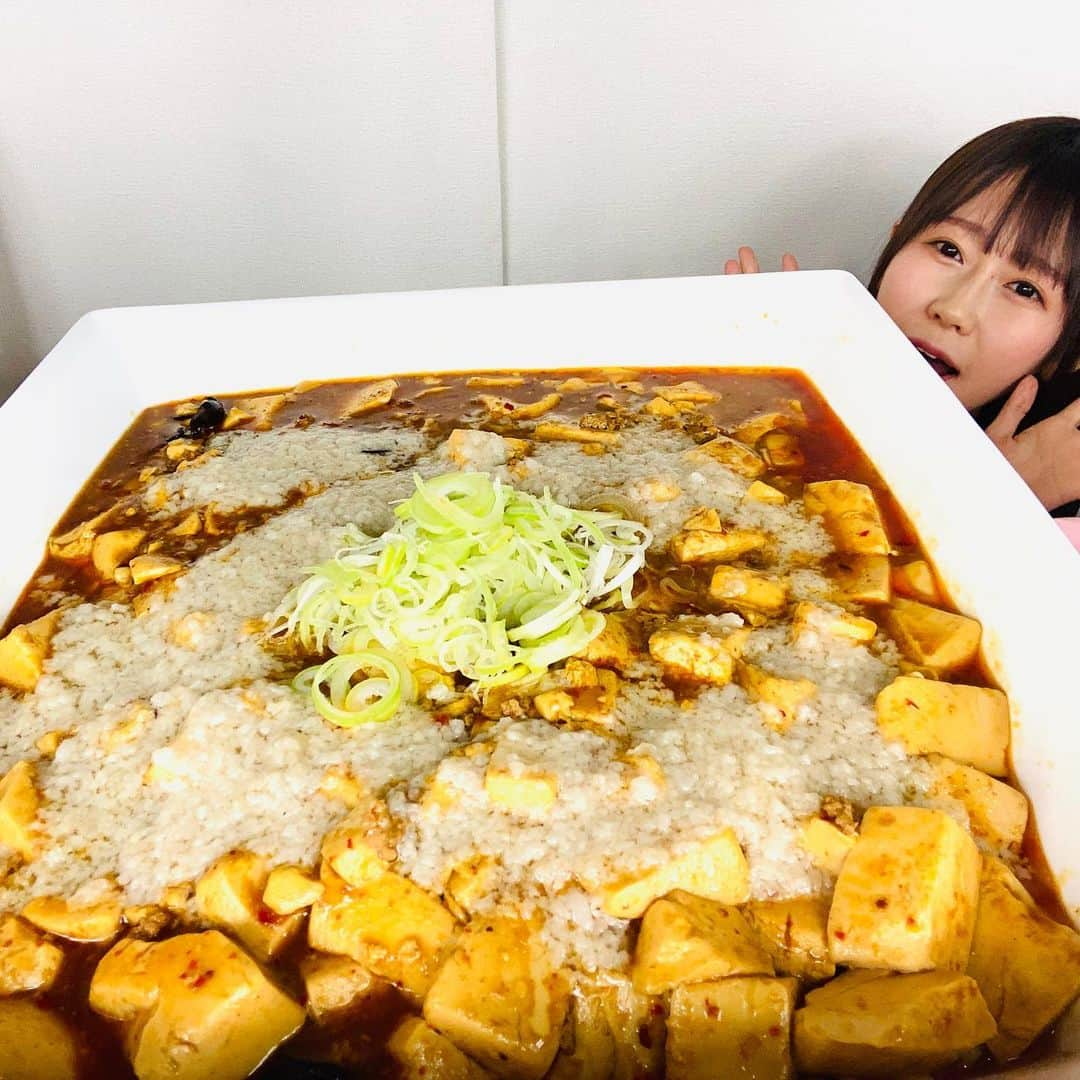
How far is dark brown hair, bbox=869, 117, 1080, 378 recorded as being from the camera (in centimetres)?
203

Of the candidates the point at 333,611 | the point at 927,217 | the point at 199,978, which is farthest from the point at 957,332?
the point at 199,978

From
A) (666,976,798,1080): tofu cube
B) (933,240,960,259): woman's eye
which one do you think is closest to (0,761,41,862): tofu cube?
(666,976,798,1080): tofu cube

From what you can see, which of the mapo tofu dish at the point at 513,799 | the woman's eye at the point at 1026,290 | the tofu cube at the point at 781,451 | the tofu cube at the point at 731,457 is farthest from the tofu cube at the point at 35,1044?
the woman's eye at the point at 1026,290

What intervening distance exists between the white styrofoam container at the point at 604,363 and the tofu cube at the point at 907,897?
12.2 inches

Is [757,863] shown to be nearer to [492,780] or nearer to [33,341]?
[492,780]

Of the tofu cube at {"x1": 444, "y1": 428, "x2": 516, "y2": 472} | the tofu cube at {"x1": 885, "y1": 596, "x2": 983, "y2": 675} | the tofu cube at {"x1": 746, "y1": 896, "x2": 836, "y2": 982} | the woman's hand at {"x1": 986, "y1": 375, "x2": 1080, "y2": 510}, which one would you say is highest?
the tofu cube at {"x1": 444, "y1": 428, "x2": 516, "y2": 472}

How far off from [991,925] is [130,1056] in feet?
3.12

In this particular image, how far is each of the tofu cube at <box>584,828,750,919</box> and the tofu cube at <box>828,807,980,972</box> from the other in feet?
0.38

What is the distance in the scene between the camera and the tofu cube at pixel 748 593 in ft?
4.74

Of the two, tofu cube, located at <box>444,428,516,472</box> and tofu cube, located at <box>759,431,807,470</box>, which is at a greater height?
tofu cube, located at <box>444,428,516,472</box>

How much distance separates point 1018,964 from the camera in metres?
1.04

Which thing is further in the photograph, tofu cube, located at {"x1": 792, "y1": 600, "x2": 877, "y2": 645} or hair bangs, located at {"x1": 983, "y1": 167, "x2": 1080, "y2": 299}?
hair bangs, located at {"x1": 983, "y1": 167, "x2": 1080, "y2": 299}

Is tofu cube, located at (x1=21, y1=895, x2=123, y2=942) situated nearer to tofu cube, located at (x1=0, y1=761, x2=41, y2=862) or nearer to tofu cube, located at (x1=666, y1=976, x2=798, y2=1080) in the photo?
tofu cube, located at (x1=0, y1=761, x2=41, y2=862)

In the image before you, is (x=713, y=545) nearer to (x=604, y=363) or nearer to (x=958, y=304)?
(x=604, y=363)
